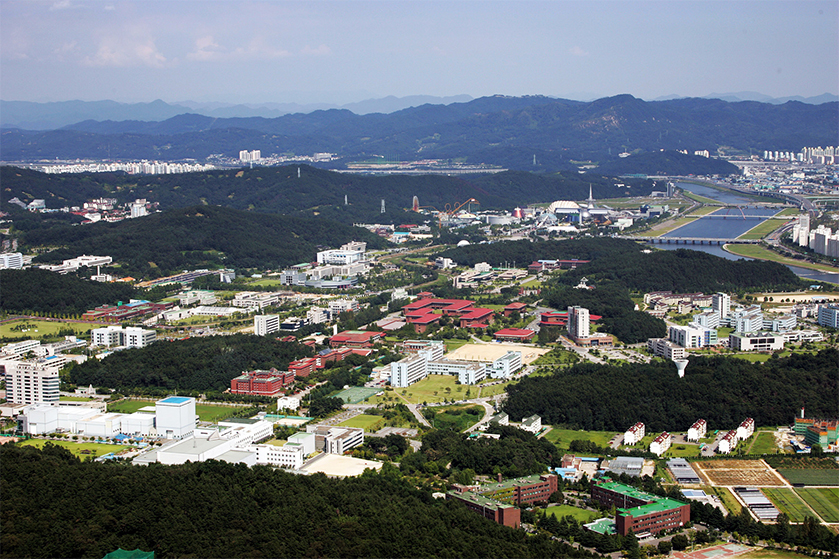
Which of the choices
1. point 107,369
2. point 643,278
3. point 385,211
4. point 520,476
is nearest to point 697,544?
point 520,476

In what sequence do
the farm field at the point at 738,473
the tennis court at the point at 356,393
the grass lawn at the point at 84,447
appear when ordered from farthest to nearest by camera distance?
the tennis court at the point at 356,393 < the grass lawn at the point at 84,447 < the farm field at the point at 738,473

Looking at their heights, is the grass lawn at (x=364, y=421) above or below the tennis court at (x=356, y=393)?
above

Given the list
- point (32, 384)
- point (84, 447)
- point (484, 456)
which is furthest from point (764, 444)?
point (32, 384)

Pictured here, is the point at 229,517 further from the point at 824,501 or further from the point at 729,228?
the point at 729,228

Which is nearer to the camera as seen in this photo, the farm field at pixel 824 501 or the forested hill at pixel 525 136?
the farm field at pixel 824 501

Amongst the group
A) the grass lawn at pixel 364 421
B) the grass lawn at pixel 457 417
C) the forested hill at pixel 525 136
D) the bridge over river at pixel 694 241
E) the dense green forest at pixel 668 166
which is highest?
the forested hill at pixel 525 136

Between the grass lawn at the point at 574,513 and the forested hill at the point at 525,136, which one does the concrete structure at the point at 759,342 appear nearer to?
the grass lawn at the point at 574,513

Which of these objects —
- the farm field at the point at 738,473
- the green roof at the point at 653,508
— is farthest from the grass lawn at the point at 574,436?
the green roof at the point at 653,508
